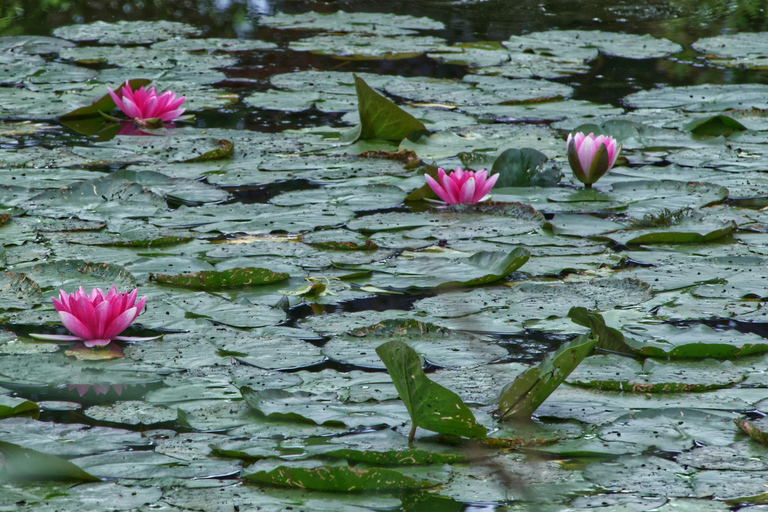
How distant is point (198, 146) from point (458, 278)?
1729mm

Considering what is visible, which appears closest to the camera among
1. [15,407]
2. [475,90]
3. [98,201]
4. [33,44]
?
[15,407]

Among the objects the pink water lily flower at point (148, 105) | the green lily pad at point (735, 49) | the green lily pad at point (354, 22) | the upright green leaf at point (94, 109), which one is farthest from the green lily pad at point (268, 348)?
the green lily pad at point (354, 22)

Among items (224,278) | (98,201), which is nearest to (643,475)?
(224,278)

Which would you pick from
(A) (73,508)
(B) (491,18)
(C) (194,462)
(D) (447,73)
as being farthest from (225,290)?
(B) (491,18)

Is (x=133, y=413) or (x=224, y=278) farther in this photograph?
(x=224, y=278)

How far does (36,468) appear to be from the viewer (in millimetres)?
1573

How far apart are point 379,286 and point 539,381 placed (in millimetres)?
904

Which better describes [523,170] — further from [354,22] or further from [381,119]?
[354,22]

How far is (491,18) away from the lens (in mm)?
7160

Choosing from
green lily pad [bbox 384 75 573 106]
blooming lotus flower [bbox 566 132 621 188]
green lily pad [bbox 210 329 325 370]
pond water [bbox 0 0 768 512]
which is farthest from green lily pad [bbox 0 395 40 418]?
green lily pad [bbox 384 75 573 106]

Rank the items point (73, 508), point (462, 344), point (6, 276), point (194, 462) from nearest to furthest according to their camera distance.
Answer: point (73, 508)
point (194, 462)
point (462, 344)
point (6, 276)

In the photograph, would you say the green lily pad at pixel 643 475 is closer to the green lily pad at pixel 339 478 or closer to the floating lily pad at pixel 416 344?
the green lily pad at pixel 339 478

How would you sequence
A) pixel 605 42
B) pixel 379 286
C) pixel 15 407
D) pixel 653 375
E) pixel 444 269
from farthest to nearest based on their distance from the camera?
pixel 605 42
pixel 444 269
pixel 379 286
pixel 653 375
pixel 15 407

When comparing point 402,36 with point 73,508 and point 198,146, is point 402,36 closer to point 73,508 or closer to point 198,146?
point 198,146
